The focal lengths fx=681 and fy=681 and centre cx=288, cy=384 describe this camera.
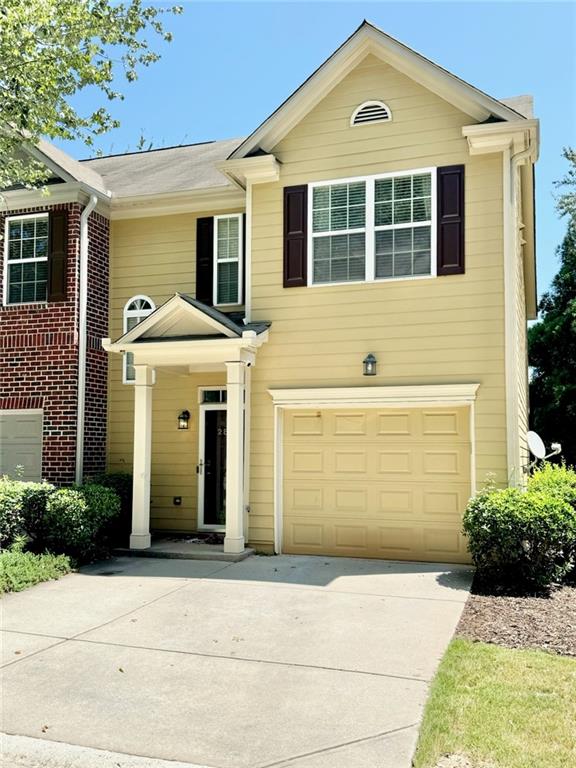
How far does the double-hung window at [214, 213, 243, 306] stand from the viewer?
1123cm

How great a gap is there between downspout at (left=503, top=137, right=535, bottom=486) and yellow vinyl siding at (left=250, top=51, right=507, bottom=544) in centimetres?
9

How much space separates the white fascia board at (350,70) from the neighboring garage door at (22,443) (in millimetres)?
5579

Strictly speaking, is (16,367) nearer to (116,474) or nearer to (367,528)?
(116,474)

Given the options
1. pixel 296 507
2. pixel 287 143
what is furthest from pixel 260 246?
pixel 296 507

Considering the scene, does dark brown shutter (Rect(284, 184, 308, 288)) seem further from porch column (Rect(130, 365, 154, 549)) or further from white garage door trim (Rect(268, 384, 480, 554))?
porch column (Rect(130, 365, 154, 549))

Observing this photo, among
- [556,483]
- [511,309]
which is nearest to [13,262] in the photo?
[511,309]

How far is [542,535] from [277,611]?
120 inches

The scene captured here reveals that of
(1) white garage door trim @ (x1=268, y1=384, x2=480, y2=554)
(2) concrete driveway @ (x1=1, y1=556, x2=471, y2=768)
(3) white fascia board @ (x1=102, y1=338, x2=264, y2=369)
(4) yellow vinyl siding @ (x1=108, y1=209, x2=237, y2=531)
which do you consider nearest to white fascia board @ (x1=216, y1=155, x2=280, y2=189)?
(4) yellow vinyl siding @ (x1=108, y1=209, x2=237, y2=531)

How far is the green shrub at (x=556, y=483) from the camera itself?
852cm

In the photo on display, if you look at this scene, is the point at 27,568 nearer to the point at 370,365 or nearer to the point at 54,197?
the point at 370,365

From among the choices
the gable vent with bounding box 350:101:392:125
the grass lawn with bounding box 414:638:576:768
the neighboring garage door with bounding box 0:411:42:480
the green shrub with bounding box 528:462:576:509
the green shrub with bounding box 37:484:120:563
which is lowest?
the grass lawn with bounding box 414:638:576:768

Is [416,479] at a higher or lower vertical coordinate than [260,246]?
lower

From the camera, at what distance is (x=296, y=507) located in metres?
9.97

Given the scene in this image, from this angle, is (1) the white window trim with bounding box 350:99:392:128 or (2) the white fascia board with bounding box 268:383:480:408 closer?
(2) the white fascia board with bounding box 268:383:480:408
